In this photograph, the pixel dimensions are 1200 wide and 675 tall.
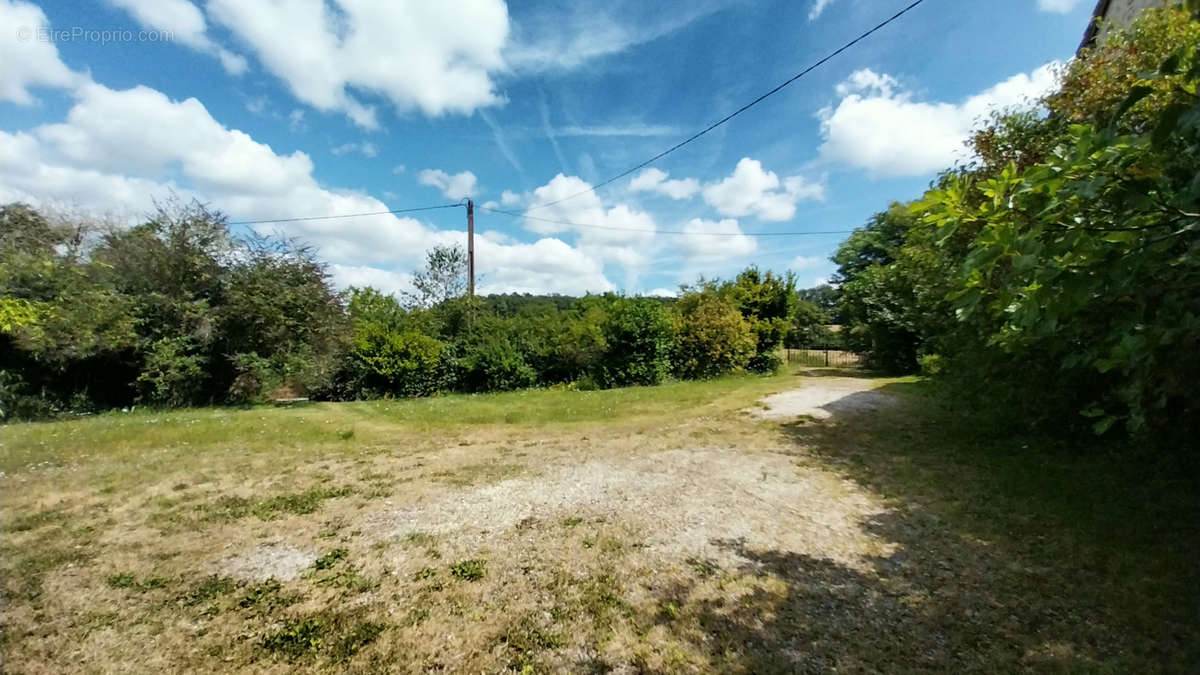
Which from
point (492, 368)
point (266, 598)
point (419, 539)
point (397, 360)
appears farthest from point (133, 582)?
point (492, 368)

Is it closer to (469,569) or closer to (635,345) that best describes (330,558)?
(469,569)

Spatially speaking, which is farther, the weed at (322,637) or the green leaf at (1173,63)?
the weed at (322,637)

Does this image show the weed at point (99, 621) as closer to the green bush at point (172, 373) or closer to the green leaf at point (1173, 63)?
the green leaf at point (1173, 63)

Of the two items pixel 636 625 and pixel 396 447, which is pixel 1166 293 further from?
pixel 396 447

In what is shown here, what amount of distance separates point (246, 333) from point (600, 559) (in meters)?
11.4

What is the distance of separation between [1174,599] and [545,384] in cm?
Answer: 1330

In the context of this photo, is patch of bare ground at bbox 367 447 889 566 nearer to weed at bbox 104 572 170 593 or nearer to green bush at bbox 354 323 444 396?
weed at bbox 104 572 170 593

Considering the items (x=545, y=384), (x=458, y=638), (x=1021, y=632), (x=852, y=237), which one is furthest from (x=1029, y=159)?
(x=852, y=237)

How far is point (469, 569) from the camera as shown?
3.27 meters

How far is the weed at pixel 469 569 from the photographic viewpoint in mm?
3170

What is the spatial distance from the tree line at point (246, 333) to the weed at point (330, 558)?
9332 millimetres

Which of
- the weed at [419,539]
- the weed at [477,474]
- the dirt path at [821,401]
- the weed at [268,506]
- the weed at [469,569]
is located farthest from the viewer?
the dirt path at [821,401]

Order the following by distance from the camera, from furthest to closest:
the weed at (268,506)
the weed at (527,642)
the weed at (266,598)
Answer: the weed at (268,506) < the weed at (266,598) < the weed at (527,642)

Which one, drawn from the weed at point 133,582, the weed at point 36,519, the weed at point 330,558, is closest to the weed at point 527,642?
the weed at point 330,558
